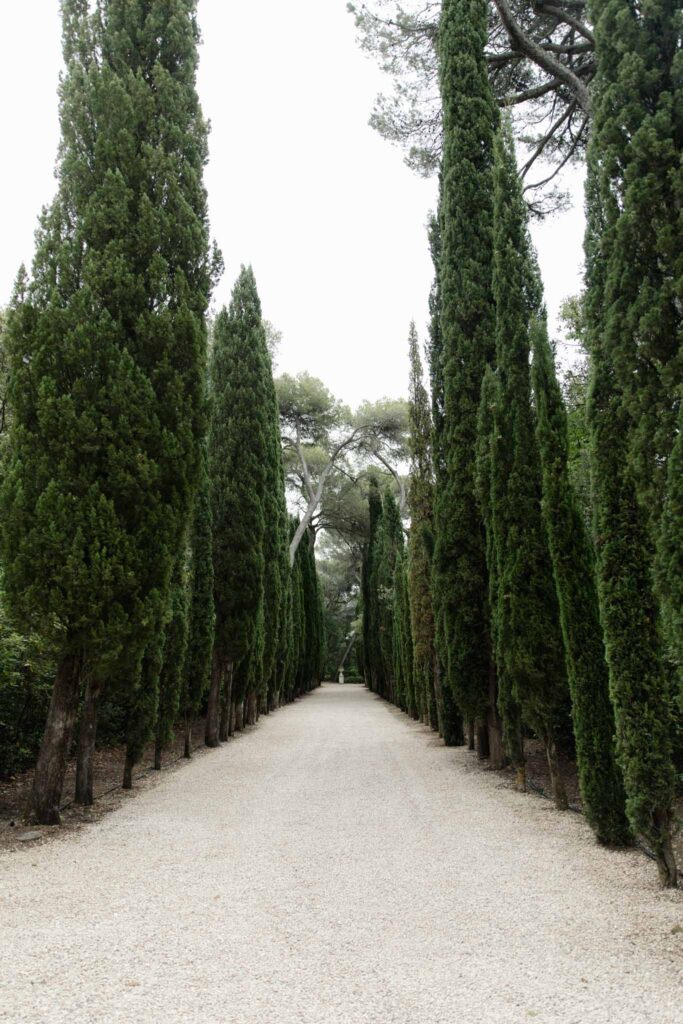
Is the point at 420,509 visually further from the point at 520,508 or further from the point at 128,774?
the point at 128,774

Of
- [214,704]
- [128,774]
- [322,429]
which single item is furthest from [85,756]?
[322,429]

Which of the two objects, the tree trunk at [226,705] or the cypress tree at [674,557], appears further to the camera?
the tree trunk at [226,705]

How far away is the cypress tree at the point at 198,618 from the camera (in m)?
11.3

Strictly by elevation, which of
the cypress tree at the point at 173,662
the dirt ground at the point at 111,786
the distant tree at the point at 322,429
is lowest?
the dirt ground at the point at 111,786

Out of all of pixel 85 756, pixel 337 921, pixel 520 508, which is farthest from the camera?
pixel 520 508

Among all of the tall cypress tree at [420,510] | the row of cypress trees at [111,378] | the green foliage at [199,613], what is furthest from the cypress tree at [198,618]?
the tall cypress tree at [420,510]

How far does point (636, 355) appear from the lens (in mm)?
4223

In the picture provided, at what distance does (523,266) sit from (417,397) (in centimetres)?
693

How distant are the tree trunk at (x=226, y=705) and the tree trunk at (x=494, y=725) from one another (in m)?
6.30

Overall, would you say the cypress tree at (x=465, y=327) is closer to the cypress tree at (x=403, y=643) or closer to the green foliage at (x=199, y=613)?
the green foliage at (x=199, y=613)

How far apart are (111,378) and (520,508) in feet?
14.7

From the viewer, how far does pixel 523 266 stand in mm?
8008

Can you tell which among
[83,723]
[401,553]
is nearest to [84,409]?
[83,723]

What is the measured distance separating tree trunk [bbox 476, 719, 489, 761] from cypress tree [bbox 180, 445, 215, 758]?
4548 mm
